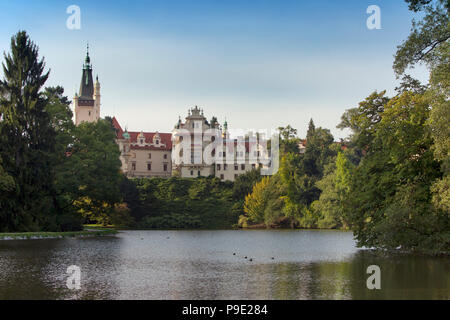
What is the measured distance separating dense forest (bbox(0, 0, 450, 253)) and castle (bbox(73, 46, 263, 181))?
7132mm

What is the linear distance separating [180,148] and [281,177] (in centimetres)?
2755

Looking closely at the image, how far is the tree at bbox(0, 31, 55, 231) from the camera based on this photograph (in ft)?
133

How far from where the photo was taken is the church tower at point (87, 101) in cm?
10725

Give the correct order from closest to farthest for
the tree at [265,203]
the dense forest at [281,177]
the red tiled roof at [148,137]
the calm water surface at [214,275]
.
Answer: the calm water surface at [214,275] → the dense forest at [281,177] → the tree at [265,203] → the red tiled roof at [148,137]

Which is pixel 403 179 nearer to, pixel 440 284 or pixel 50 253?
pixel 440 284

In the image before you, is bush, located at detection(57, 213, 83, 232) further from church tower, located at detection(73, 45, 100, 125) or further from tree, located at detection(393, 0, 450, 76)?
church tower, located at detection(73, 45, 100, 125)

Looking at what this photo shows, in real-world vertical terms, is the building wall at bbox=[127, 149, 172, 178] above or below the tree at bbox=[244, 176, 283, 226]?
above

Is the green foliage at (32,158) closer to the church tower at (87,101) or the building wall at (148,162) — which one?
the building wall at (148,162)

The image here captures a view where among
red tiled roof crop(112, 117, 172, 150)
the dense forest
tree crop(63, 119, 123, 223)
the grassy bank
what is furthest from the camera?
red tiled roof crop(112, 117, 172, 150)

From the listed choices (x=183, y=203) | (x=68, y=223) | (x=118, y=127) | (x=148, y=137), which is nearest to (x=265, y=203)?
(x=183, y=203)

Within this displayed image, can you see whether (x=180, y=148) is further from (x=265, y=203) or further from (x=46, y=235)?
(x=46, y=235)

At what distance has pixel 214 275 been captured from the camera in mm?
20047

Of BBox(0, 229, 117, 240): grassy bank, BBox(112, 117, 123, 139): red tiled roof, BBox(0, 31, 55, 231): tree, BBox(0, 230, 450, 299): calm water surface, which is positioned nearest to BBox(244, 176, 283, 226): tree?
BBox(0, 229, 117, 240): grassy bank

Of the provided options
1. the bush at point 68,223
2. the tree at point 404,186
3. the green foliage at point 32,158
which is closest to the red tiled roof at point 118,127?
the green foliage at point 32,158
